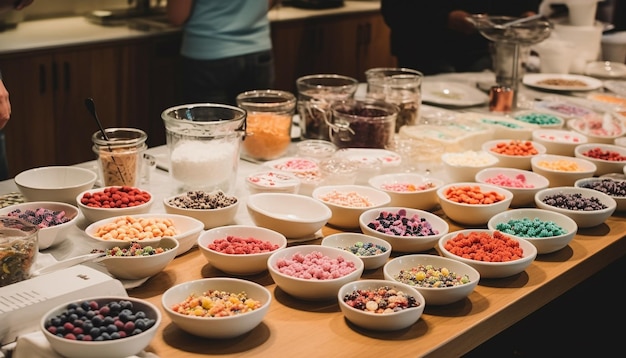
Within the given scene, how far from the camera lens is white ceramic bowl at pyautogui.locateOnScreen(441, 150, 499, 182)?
2713 millimetres

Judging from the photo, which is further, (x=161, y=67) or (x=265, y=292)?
(x=161, y=67)

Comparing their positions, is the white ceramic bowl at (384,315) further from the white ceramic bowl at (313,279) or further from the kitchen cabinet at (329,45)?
the kitchen cabinet at (329,45)

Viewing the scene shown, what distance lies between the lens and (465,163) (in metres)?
2.77

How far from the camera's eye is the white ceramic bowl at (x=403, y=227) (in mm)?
2141

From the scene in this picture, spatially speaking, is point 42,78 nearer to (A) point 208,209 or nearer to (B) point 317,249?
(A) point 208,209

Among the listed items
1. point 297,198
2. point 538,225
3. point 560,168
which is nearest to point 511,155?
point 560,168

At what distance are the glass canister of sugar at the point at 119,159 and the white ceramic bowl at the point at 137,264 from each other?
56 cm

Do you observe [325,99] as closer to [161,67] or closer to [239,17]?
[239,17]

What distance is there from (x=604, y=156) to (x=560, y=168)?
26cm

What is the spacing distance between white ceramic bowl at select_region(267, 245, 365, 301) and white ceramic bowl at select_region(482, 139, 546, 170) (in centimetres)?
108

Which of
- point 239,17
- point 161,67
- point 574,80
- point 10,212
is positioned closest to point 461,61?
point 574,80

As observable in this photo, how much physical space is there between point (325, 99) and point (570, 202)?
99 centimetres

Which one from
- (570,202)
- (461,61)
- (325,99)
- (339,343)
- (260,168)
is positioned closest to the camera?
(339,343)

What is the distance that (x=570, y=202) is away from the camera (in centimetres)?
249
